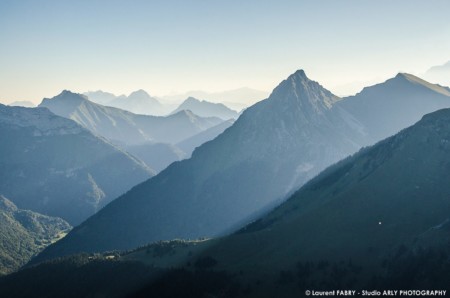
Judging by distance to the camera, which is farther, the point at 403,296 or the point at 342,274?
the point at 342,274

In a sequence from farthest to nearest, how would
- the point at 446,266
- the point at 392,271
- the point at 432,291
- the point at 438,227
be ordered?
the point at 438,227 → the point at 392,271 → the point at 446,266 → the point at 432,291

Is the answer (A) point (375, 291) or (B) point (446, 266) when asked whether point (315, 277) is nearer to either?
(A) point (375, 291)

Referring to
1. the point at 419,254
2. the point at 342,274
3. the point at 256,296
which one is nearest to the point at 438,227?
the point at 419,254

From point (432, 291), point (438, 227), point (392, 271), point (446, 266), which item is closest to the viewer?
point (432, 291)

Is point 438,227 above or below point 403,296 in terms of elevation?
above

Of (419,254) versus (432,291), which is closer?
(432,291)

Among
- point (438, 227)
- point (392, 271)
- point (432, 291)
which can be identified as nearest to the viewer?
point (432, 291)

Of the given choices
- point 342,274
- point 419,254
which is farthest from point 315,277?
point 419,254

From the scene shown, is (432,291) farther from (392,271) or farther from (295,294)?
(295,294)

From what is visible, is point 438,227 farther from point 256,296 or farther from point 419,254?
point 256,296
